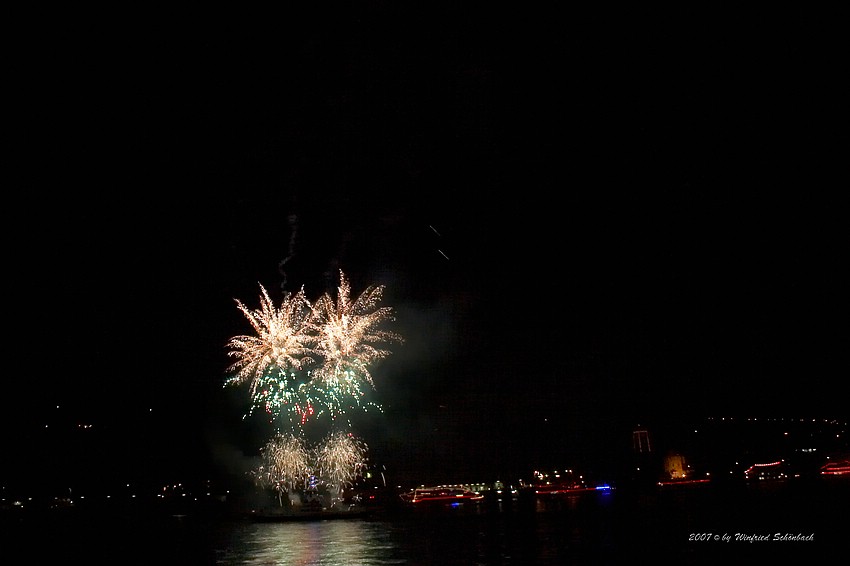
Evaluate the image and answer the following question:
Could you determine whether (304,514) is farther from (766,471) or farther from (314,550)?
(766,471)

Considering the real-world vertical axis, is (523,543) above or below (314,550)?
below

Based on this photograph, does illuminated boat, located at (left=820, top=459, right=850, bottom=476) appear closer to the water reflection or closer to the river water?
the river water

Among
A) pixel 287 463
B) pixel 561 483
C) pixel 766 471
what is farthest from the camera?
pixel 766 471

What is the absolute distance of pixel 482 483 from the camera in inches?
3051

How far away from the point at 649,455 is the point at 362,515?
2512 inches

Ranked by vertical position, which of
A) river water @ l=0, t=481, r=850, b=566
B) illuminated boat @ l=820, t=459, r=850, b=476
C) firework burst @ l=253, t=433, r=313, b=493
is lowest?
illuminated boat @ l=820, t=459, r=850, b=476

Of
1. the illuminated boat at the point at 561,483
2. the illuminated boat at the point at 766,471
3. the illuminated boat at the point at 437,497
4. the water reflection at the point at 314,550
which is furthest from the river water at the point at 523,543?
the illuminated boat at the point at 766,471

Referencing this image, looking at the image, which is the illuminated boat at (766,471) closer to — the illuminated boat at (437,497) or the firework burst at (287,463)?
the illuminated boat at (437,497)

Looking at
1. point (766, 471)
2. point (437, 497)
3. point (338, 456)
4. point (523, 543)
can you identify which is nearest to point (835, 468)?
point (766, 471)

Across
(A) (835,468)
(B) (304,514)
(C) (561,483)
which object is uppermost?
(B) (304,514)

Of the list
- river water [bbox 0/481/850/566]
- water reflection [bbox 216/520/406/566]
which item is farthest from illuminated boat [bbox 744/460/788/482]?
water reflection [bbox 216/520/406/566]

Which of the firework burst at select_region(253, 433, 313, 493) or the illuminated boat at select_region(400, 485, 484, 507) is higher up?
the firework burst at select_region(253, 433, 313, 493)

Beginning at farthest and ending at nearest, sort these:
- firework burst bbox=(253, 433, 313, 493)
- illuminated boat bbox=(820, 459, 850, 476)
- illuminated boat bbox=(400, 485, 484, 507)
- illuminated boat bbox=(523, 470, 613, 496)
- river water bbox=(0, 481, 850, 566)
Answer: illuminated boat bbox=(523, 470, 613, 496), illuminated boat bbox=(820, 459, 850, 476), illuminated boat bbox=(400, 485, 484, 507), firework burst bbox=(253, 433, 313, 493), river water bbox=(0, 481, 850, 566)

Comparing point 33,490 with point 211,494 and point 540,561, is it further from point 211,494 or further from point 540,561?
point 540,561
